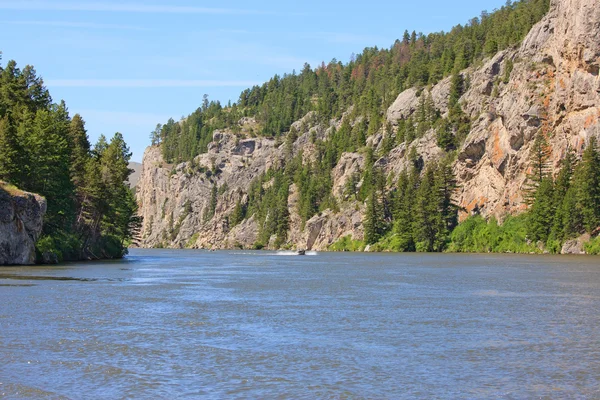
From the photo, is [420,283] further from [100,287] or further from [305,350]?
[305,350]

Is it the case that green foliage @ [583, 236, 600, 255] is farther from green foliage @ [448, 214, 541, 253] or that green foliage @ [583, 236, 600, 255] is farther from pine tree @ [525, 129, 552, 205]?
pine tree @ [525, 129, 552, 205]

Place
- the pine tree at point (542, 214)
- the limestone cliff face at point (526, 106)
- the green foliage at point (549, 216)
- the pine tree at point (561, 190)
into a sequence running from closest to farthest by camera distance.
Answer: the green foliage at point (549, 216) < the pine tree at point (561, 190) < the pine tree at point (542, 214) < the limestone cliff face at point (526, 106)

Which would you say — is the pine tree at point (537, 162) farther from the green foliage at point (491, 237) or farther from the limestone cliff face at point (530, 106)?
the green foliage at point (491, 237)

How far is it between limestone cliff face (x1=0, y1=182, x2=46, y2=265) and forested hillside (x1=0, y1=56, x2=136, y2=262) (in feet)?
12.3

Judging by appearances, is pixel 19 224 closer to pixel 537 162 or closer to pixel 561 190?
pixel 561 190

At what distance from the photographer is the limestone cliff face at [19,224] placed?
72.3 m

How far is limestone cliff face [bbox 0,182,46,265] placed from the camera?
7231cm

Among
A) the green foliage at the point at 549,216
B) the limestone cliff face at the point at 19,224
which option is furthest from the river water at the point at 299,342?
the green foliage at the point at 549,216

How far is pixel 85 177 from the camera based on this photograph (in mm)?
100875

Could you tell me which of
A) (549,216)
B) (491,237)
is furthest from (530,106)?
(549,216)

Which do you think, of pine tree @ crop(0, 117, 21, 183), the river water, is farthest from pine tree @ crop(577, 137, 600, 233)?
pine tree @ crop(0, 117, 21, 183)

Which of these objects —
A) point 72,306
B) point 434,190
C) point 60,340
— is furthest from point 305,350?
point 434,190

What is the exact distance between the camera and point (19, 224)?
74062 millimetres

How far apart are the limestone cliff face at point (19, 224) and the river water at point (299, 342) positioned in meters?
25.3
